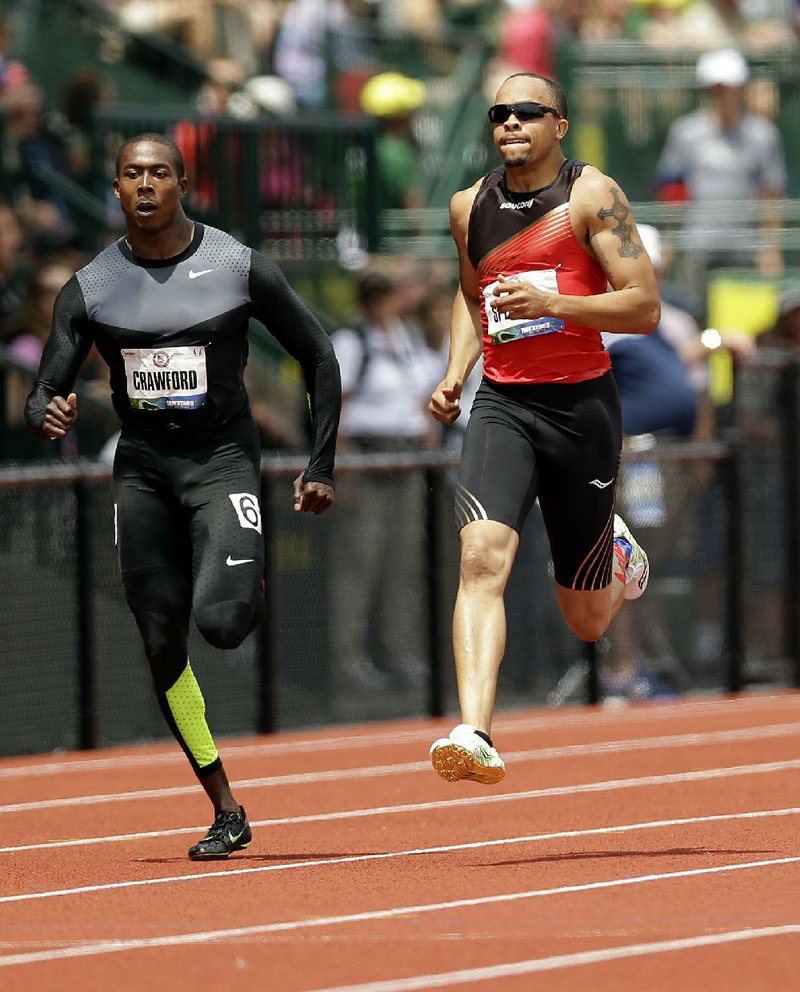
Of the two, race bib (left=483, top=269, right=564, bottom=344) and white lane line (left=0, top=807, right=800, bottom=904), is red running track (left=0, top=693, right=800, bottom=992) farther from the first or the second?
race bib (left=483, top=269, right=564, bottom=344)

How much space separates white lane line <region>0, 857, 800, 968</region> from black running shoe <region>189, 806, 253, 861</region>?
0.60 metres

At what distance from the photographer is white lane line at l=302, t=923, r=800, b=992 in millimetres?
5945

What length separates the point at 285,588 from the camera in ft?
44.0

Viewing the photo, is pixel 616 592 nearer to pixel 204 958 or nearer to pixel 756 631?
pixel 204 958

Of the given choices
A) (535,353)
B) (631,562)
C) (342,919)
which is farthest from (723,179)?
(342,919)

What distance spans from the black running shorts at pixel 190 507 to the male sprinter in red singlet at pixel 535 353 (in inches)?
28.3

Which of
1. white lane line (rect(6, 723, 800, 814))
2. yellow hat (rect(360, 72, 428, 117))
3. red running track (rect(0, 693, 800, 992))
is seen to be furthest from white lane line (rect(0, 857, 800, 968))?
yellow hat (rect(360, 72, 428, 117))

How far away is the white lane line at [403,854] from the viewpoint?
309 inches

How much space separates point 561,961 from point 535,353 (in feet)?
9.69

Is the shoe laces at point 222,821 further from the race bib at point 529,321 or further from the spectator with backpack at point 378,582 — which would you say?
the spectator with backpack at point 378,582

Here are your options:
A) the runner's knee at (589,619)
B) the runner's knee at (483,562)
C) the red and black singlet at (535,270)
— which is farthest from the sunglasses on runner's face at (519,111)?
the runner's knee at (589,619)

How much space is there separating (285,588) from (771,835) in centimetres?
503

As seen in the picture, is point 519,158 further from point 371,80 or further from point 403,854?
point 371,80

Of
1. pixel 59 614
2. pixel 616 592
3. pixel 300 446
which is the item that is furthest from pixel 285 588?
pixel 616 592
